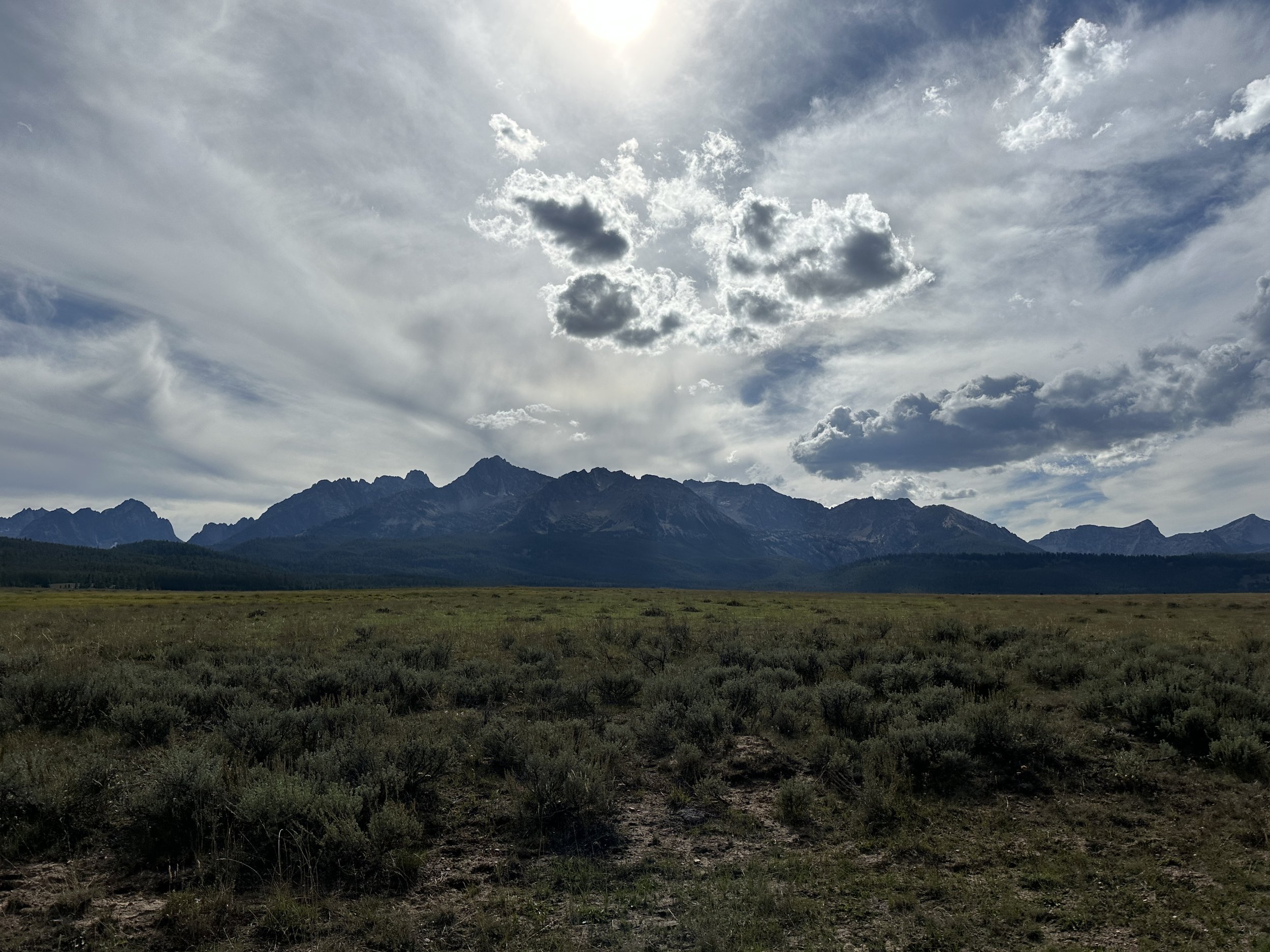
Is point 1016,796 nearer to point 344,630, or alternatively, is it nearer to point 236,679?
point 236,679

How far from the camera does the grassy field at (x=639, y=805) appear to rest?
254 inches

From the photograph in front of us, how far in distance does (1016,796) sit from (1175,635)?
895 inches

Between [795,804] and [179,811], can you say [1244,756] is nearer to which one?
[795,804]

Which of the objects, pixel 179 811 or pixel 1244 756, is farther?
pixel 1244 756

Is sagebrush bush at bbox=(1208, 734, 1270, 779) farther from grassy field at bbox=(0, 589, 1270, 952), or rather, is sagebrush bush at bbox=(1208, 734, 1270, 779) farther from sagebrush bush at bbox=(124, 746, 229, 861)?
sagebrush bush at bbox=(124, 746, 229, 861)

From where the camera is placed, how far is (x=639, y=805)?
9.66m

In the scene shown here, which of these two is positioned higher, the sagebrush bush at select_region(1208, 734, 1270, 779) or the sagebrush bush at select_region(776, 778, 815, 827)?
the sagebrush bush at select_region(1208, 734, 1270, 779)

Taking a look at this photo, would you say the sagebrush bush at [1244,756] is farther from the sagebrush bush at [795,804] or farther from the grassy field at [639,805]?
the sagebrush bush at [795,804]

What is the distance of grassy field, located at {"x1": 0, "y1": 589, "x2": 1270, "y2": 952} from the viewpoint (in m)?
6.45

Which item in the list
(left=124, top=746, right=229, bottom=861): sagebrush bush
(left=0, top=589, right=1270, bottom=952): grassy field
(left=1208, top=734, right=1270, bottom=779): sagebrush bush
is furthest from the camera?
(left=1208, top=734, right=1270, bottom=779): sagebrush bush

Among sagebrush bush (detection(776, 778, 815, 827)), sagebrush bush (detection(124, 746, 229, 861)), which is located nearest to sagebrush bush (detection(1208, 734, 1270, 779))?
sagebrush bush (detection(776, 778, 815, 827))

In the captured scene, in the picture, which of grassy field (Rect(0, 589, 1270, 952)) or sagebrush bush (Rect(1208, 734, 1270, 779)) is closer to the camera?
grassy field (Rect(0, 589, 1270, 952))

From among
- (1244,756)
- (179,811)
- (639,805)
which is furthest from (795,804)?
(179,811)

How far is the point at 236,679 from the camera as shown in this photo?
15.2 meters
